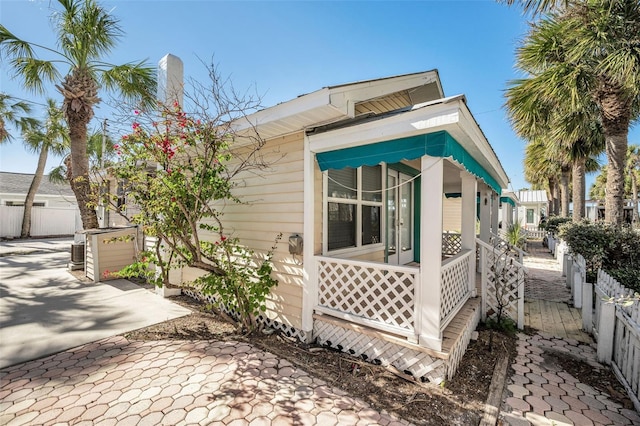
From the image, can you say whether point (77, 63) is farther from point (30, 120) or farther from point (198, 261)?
point (30, 120)

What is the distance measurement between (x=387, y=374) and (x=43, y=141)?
2202 centimetres

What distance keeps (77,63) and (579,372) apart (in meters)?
12.5

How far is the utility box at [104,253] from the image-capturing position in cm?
718

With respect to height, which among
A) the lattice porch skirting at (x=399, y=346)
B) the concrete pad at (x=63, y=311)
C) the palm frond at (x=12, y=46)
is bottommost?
the concrete pad at (x=63, y=311)

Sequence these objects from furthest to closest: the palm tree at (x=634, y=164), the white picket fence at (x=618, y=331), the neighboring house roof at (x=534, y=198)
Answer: the neighboring house roof at (x=534, y=198), the palm tree at (x=634, y=164), the white picket fence at (x=618, y=331)

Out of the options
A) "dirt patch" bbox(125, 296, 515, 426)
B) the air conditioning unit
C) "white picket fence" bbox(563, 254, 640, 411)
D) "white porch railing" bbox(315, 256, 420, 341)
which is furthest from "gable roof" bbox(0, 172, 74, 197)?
"white picket fence" bbox(563, 254, 640, 411)

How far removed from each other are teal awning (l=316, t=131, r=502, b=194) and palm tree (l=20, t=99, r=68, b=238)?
60.3 feet

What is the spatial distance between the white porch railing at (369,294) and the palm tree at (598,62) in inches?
238

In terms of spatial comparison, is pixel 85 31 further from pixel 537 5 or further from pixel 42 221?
pixel 42 221

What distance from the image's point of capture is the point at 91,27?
287 inches

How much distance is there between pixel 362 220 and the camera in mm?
5160

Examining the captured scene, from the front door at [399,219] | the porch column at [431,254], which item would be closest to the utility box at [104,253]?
the front door at [399,219]

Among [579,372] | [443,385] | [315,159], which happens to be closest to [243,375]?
[443,385]

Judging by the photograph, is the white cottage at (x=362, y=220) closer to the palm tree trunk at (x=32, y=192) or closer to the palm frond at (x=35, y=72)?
the palm frond at (x=35, y=72)
